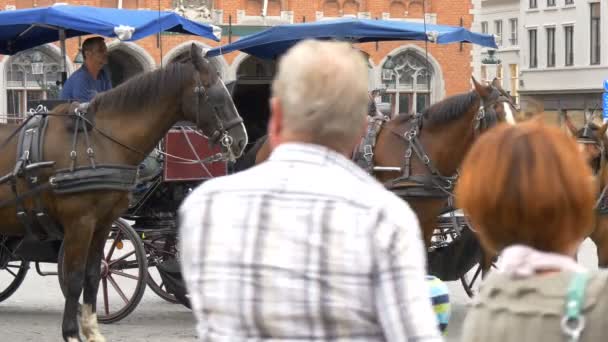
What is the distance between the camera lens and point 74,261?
7.31m

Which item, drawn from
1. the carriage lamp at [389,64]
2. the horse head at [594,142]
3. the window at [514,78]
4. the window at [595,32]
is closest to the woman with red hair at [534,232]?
the horse head at [594,142]

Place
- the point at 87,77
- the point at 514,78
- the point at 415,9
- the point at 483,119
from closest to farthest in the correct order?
the point at 483,119, the point at 87,77, the point at 415,9, the point at 514,78

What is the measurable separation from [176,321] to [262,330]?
6564 millimetres

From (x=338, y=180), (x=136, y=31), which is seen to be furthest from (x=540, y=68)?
(x=338, y=180)

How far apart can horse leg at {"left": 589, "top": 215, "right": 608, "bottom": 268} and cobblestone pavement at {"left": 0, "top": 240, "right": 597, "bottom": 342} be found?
0.97m

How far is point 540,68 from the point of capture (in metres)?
53.5

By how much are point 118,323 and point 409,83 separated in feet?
95.0

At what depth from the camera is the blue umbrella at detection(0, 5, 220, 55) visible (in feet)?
30.3

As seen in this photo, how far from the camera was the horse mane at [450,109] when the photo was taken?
8.13 meters

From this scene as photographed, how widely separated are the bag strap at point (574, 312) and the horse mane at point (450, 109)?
234 inches

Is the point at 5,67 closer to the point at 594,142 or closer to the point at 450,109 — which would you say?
the point at 594,142

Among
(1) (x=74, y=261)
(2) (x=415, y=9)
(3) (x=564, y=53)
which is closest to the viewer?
(1) (x=74, y=261)

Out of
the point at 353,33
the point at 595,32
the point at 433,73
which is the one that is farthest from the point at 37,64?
the point at 595,32

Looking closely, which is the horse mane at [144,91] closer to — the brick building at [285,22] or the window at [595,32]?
the brick building at [285,22]
